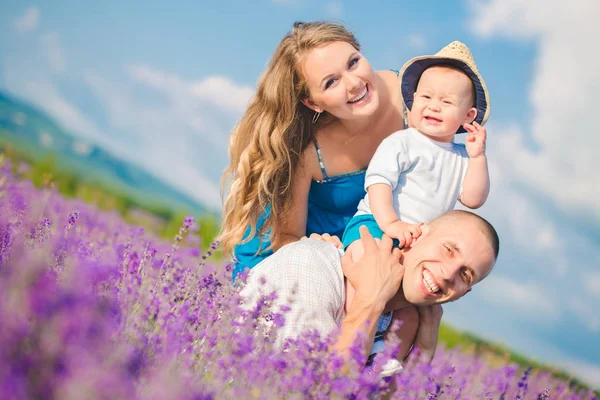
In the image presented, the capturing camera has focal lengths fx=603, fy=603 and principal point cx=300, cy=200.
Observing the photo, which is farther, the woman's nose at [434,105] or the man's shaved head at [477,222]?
the woman's nose at [434,105]

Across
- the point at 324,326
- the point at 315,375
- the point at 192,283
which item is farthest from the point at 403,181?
the point at 315,375

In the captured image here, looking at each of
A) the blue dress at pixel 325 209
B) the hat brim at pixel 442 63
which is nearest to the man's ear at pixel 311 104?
the blue dress at pixel 325 209

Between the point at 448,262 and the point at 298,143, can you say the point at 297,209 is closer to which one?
the point at 298,143

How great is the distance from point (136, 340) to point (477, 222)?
1770 mm

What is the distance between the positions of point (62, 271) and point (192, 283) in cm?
59

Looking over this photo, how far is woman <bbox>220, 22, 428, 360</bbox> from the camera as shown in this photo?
3857 mm

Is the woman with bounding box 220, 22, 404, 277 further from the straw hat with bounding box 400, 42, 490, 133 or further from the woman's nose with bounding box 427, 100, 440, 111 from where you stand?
the woman's nose with bounding box 427, 100, 440, 111

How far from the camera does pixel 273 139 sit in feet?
13.3

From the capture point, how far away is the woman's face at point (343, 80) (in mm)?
3723

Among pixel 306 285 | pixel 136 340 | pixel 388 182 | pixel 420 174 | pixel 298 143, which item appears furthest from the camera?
pixel 298 143

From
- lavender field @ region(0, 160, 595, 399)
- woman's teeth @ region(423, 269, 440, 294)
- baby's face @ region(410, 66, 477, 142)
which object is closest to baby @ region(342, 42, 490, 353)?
baby's face @ region(410, 66, 477, 142)

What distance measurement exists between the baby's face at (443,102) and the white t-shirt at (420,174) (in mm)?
101

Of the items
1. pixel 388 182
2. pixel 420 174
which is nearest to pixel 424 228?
pixel 388 182

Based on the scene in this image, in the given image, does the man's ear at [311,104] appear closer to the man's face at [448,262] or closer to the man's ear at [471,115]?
the man's ear at [471,115]
